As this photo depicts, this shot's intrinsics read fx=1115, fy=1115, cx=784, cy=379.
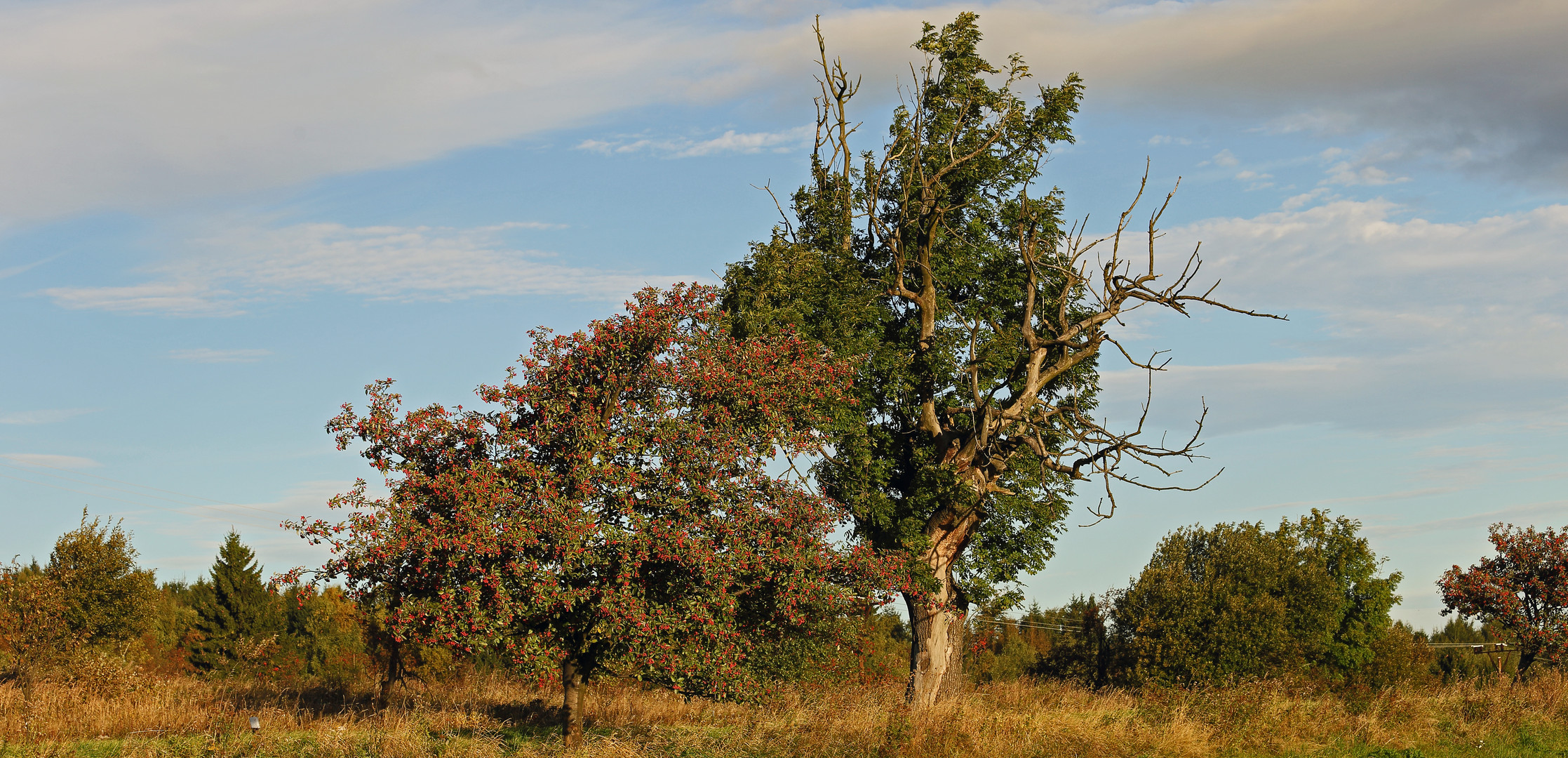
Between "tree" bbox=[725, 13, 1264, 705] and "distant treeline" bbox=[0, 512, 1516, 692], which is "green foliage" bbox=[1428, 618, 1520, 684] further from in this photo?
"tree" bbox=[725, 13, 1264, 705]

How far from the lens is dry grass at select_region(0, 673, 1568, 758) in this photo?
15906 millimetres

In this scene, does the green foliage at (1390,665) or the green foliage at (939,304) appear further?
the green foliage at (1390,665)

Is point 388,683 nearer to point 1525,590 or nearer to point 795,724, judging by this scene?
point 795,724

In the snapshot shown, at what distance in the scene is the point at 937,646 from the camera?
25.1 metres

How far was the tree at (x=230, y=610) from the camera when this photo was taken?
56.5 m

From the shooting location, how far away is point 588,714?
2067 centimetres

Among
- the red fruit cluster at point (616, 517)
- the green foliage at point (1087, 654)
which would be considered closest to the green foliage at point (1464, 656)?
the green foliage at point (1087, 654)

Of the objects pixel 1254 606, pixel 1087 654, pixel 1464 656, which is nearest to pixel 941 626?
pixel 1254 606

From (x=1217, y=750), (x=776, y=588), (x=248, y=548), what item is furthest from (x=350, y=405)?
(x=248, y=548)

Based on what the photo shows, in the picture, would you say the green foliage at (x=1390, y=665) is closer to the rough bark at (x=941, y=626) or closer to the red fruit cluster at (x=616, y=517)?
the rough bark at (x=941, y=626)

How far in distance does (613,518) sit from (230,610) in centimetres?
5088

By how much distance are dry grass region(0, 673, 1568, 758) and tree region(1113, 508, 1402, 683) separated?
9.10m

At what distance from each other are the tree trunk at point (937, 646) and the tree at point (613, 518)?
335 inches

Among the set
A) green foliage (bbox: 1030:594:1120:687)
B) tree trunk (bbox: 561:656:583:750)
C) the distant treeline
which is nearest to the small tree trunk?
the distant treeline
